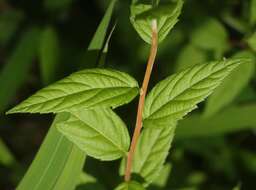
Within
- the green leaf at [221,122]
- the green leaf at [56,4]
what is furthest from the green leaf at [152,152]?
the green leaf at [56,4]

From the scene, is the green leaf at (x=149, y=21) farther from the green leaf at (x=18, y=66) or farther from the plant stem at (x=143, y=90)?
the green leaf at (x=18, y=66)

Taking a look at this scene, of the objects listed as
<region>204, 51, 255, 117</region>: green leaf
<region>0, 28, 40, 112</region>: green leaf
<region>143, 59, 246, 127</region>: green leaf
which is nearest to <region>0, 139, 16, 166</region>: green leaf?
<region>0, 28, 40, 112</region>: green leaf

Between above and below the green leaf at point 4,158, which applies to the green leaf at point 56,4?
above

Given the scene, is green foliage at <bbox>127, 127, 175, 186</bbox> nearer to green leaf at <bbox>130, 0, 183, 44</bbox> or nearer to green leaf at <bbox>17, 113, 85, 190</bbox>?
green leaf at <bbox>17, 113, 85, 190</bbox>

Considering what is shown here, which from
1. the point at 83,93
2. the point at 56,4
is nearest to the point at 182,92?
the point at 83,93

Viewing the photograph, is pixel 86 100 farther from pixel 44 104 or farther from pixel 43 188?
pixel 43 188

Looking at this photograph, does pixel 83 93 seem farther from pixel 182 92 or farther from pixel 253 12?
pixel 253 12
